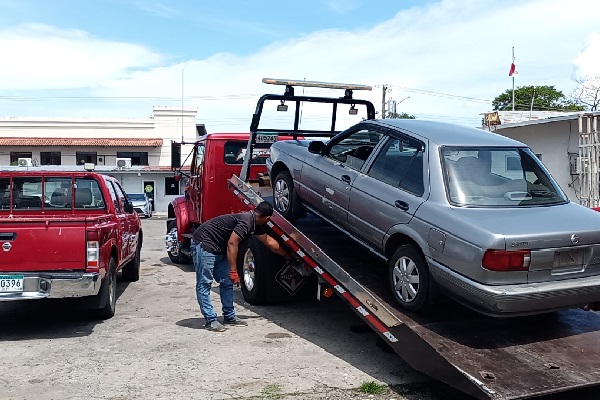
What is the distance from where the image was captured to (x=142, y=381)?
5.27m

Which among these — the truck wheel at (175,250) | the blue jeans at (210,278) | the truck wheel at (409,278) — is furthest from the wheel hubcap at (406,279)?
the truck wheel at (175,250)

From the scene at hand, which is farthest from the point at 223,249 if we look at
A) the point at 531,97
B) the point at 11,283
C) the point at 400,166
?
the point at 531,97

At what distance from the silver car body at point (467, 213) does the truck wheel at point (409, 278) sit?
0.09m

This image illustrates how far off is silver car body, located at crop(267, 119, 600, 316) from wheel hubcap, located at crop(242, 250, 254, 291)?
154 cm

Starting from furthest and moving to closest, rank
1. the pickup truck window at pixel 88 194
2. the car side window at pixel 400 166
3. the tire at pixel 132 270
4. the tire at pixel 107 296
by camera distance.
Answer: the tire at pixel 132 270
the pickup truck window at pixel 88 194
the tire at pixel 107 296
the car side window at pixel 400 166

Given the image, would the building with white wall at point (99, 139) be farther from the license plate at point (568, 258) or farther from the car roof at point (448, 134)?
the license plate at point (568, 258)

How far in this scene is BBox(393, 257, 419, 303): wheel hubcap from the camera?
534 centimetres

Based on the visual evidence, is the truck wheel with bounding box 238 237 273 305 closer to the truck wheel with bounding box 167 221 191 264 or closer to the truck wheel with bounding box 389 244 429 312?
the truck wheel with bounding box 389 244 429 312

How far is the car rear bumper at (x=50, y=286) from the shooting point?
249 inches

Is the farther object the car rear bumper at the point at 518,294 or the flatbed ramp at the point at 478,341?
the car rear bumper at the point at 518,294

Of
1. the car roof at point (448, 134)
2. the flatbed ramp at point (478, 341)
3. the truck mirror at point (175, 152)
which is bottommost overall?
the flatbed ramp at point (478, 341)

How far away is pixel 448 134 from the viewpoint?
233 inches

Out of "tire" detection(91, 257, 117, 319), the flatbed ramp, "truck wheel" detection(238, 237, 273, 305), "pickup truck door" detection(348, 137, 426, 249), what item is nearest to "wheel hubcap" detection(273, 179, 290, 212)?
"truck wheel" detection(238, 237, 273, 305)

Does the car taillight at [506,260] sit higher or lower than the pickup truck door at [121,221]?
higher
